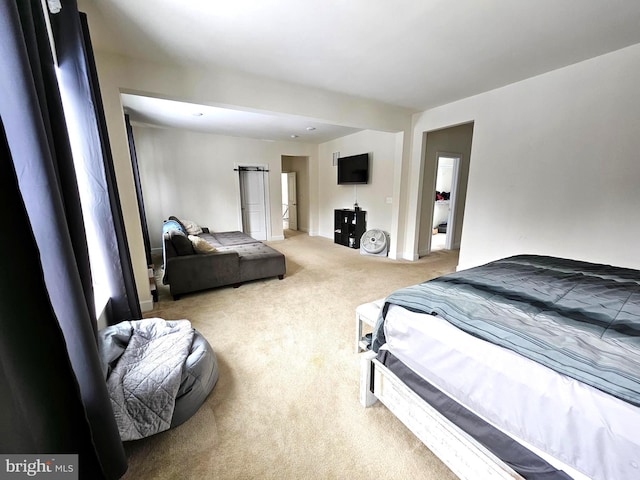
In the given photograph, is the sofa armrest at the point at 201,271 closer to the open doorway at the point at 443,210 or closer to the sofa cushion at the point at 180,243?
the sofa cushion at the point at 180,243

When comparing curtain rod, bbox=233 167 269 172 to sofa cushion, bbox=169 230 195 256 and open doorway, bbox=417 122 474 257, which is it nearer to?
sofa cushion, bbox=169 230 195 256

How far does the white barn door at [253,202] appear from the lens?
5981 mm

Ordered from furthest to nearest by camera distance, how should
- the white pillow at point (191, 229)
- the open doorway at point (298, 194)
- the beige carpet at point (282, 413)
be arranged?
the open doorway at point (298, 194)
the white pillow at point (191, 229)
the beige carpet at point (282, 413)

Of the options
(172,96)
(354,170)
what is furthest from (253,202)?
(172,96)

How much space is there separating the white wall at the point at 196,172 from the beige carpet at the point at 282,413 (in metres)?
3.05

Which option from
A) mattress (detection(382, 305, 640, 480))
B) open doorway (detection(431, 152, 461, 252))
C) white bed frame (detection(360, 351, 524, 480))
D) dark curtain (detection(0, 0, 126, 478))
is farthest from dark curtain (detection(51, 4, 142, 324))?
open doorway (detection(431, 152, 461, 252))

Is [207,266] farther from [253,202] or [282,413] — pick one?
[253,202]

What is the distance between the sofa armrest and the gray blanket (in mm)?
1269

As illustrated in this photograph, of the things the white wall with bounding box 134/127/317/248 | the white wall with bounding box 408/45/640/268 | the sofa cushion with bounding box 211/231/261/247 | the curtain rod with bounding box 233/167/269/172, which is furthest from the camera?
the curtain rod with bounding box 233/167/269/172

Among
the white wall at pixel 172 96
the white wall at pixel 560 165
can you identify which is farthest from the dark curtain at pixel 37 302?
Answer: the white wall at pixel 560 165

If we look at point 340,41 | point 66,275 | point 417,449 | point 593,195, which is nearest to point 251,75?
point 340,41

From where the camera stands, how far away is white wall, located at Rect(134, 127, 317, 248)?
16.2 ft

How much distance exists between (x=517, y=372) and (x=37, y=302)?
1534 millimetres

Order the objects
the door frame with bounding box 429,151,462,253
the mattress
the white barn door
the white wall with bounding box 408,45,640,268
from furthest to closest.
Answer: the white barn door < the door frame with bounding box 429,151,462,253 < the white wall with bounding box 408,45,640,268 < the mattress
